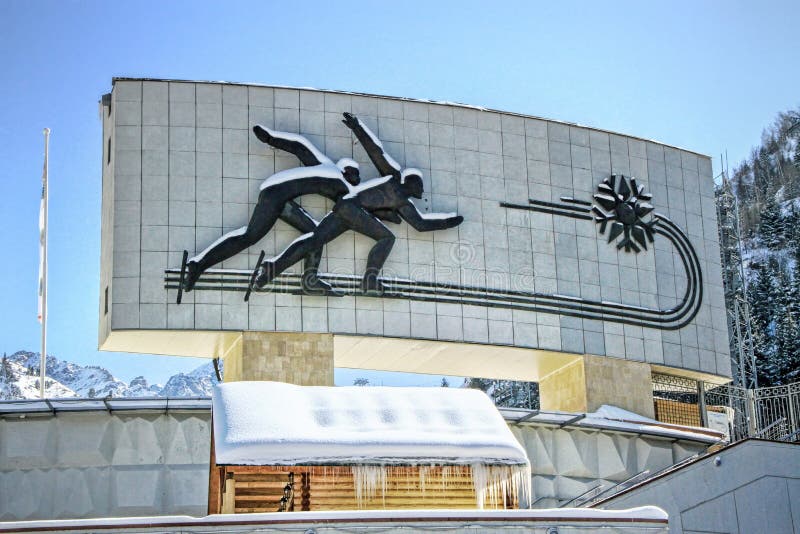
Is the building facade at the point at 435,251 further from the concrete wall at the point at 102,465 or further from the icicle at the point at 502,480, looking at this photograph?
the icicle at the point at 502,480

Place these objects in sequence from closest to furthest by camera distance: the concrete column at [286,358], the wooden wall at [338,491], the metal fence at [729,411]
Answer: the wooden wall at [338,491] < the concrete column at [286,358] < the metal fence at [729,411]

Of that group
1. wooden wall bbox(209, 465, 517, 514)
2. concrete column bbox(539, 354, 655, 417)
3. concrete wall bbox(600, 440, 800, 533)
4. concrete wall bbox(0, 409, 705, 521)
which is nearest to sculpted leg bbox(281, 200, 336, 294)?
concrete wall bbox(0, 409, 705, 521)

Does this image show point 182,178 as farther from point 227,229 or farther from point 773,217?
point 773,217

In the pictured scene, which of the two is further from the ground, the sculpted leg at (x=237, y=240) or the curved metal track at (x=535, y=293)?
the sculpted leg at (x=237, y=240)

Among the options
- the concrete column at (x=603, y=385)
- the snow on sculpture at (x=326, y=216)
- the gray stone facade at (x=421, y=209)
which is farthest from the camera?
the concrete column at (x=603, y=385)

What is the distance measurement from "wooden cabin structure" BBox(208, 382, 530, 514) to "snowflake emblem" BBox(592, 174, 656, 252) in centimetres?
1598

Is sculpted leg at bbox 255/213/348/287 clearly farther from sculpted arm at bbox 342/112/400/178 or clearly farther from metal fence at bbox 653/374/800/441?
metal fence at bbox 653/374/800/441

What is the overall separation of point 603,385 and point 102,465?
13775 mm

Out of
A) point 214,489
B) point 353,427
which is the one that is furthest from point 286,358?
point 353,427

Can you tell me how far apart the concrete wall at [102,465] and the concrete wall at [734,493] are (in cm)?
997

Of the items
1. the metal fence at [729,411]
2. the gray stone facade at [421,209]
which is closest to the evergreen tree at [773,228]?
the metal fence at [729,411]

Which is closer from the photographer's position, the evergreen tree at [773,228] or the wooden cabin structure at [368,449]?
the wooden cabin structure at [368,449]

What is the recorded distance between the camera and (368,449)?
775 inches

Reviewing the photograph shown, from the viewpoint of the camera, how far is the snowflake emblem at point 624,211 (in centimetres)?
3709
